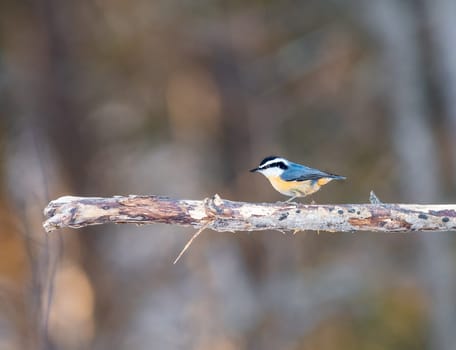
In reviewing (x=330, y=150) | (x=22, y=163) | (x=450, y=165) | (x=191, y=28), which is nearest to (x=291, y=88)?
(x=330, y=150)

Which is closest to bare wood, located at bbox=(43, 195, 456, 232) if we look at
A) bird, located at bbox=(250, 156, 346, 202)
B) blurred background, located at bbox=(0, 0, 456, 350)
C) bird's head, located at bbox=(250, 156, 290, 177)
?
bird, located at bbox=(250, 156, 346, 202)

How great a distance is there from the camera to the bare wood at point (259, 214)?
3.00 meters

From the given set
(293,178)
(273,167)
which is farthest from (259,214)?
(273,167)

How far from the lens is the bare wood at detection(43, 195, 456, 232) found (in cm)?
300

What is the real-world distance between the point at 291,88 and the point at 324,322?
3335 millimetres

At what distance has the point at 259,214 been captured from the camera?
3.12 metres

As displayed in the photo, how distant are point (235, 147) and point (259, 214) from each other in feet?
19.8

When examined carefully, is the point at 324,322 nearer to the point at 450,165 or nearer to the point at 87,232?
the point at 450,165

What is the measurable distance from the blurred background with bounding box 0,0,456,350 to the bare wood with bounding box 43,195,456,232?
4875mm

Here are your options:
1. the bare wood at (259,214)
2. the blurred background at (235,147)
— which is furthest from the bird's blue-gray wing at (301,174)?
the blurred background at (235,147)

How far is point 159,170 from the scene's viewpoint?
33.8 ft

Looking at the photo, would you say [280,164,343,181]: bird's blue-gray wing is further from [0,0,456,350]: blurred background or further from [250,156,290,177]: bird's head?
[0,0,456,350]: blurred background

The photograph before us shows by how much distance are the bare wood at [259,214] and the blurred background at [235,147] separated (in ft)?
16.0

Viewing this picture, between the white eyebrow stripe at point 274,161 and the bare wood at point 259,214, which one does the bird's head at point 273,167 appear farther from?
the bare wood at point 259,214
